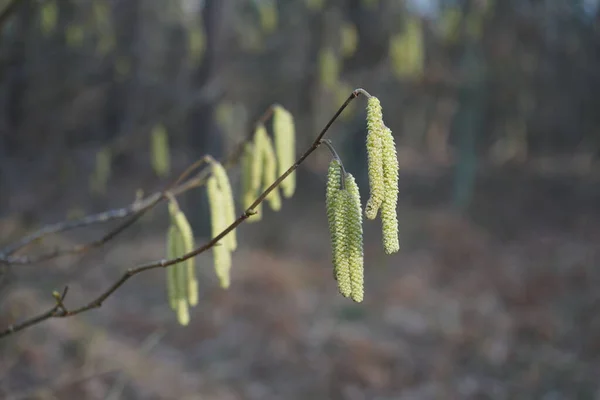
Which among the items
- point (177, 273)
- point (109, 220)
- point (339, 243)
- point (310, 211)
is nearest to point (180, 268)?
point (177, 273)

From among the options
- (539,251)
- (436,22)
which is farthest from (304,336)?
(436,22)

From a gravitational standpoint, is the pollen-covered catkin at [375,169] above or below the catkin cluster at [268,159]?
below

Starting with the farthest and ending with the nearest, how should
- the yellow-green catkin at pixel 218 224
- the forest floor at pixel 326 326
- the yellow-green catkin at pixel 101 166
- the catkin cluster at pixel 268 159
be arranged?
the forest floor at pixel 326 326, the yellow-green catkin at pixel 101 166, the catkin cluster at pixel 268 159, the yellow-green catkin at pixel 218 224

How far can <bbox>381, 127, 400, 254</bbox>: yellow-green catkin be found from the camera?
1.34 meters

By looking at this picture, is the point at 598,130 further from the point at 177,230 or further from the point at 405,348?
the point at 177,230

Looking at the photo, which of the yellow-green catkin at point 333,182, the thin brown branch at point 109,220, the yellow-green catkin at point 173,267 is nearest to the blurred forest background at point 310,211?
the thin brown branch at point 109,220

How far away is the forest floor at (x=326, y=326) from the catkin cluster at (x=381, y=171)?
247 centimetres

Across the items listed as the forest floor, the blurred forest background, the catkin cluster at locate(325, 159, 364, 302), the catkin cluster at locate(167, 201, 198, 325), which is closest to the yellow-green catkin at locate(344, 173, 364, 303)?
the catkin cluster at locate(325, 159, 364, 302)

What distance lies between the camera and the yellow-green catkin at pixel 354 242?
139 cm

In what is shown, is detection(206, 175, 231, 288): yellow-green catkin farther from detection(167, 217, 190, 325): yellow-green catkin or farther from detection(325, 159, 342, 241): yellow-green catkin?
detection(325, 159, 342, 241): yellow-green catkin

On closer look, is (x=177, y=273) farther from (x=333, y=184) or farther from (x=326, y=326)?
(x=326, y=326)

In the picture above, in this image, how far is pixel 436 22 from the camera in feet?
38.8

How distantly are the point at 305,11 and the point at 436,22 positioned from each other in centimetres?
241

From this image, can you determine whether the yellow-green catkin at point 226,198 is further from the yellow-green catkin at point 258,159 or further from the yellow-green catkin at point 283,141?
the yellow-green catkin at point 283,141
